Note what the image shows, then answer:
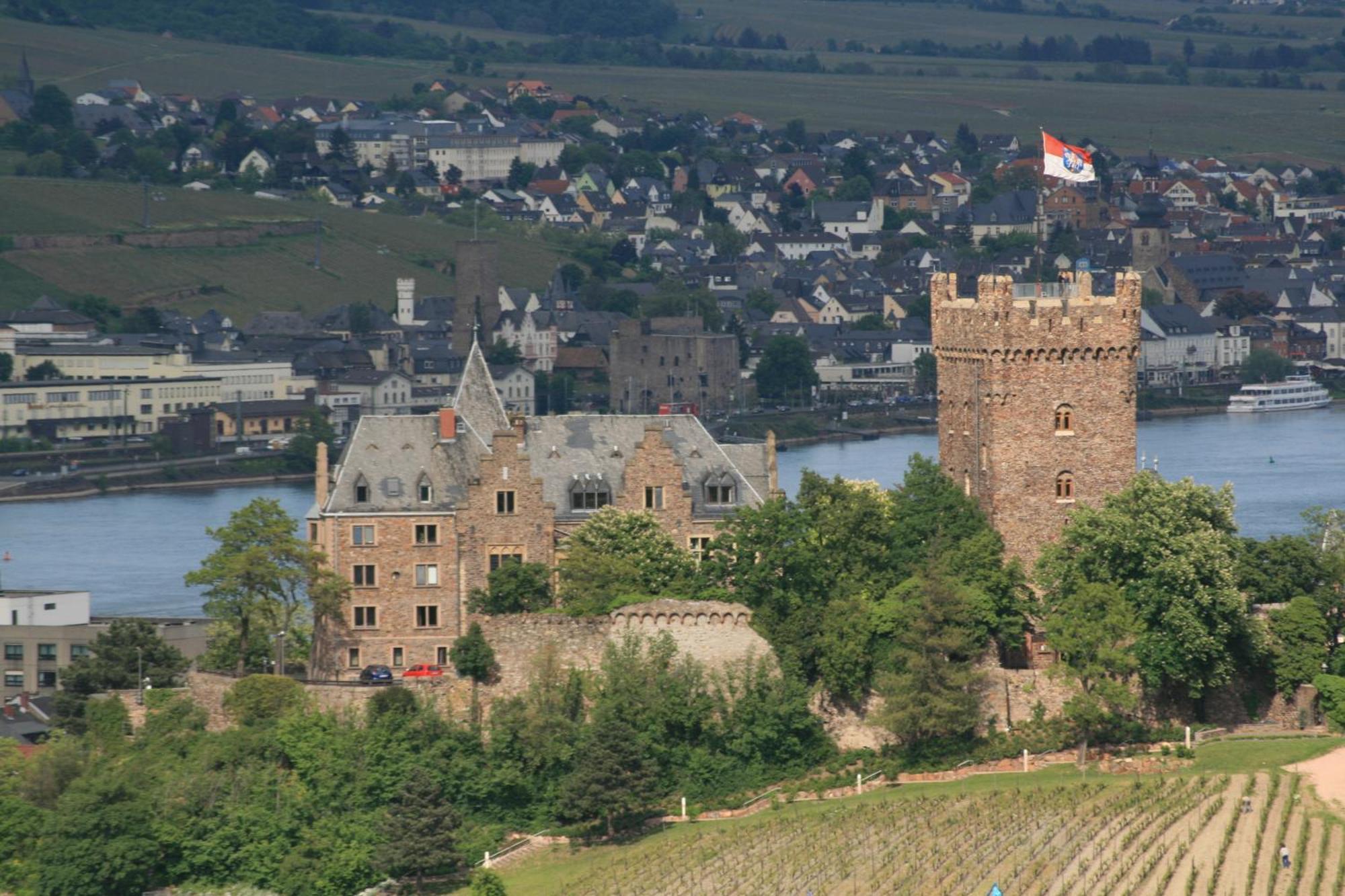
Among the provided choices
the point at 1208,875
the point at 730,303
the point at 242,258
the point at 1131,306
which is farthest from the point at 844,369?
the point at 1208,875

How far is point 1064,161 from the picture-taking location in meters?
57.3

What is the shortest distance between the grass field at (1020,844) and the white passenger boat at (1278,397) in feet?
355

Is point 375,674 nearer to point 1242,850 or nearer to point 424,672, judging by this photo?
point 424,672

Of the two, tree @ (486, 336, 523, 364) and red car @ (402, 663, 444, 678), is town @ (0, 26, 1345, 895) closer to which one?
red car @ (402, 663, 444, 678)

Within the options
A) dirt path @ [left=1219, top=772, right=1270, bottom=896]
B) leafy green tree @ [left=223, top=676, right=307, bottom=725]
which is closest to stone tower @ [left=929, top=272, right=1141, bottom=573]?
dirt path @ [left=1219, top=772, right=1270, bottom=896]

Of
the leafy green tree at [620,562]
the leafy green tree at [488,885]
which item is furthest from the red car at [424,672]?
the leafy green tree at [488,885]

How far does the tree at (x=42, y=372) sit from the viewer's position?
146000 mm

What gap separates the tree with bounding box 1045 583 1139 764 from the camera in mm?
50188

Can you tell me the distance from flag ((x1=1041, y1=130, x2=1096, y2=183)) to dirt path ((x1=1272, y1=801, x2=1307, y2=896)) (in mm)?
14921

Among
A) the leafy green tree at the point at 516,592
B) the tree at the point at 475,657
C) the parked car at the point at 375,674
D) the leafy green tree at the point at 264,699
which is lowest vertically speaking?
the leafy green tree at the point at 264,699

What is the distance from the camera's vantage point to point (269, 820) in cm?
5084

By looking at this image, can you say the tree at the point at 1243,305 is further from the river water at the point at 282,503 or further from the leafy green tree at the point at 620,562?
the leafy green tree at the point at 620,562

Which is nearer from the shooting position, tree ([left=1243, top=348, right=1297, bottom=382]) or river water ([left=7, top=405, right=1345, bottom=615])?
river water ([left=7, top=405, right=1345, bottom=615])

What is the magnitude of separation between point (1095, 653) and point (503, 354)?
113 metres
